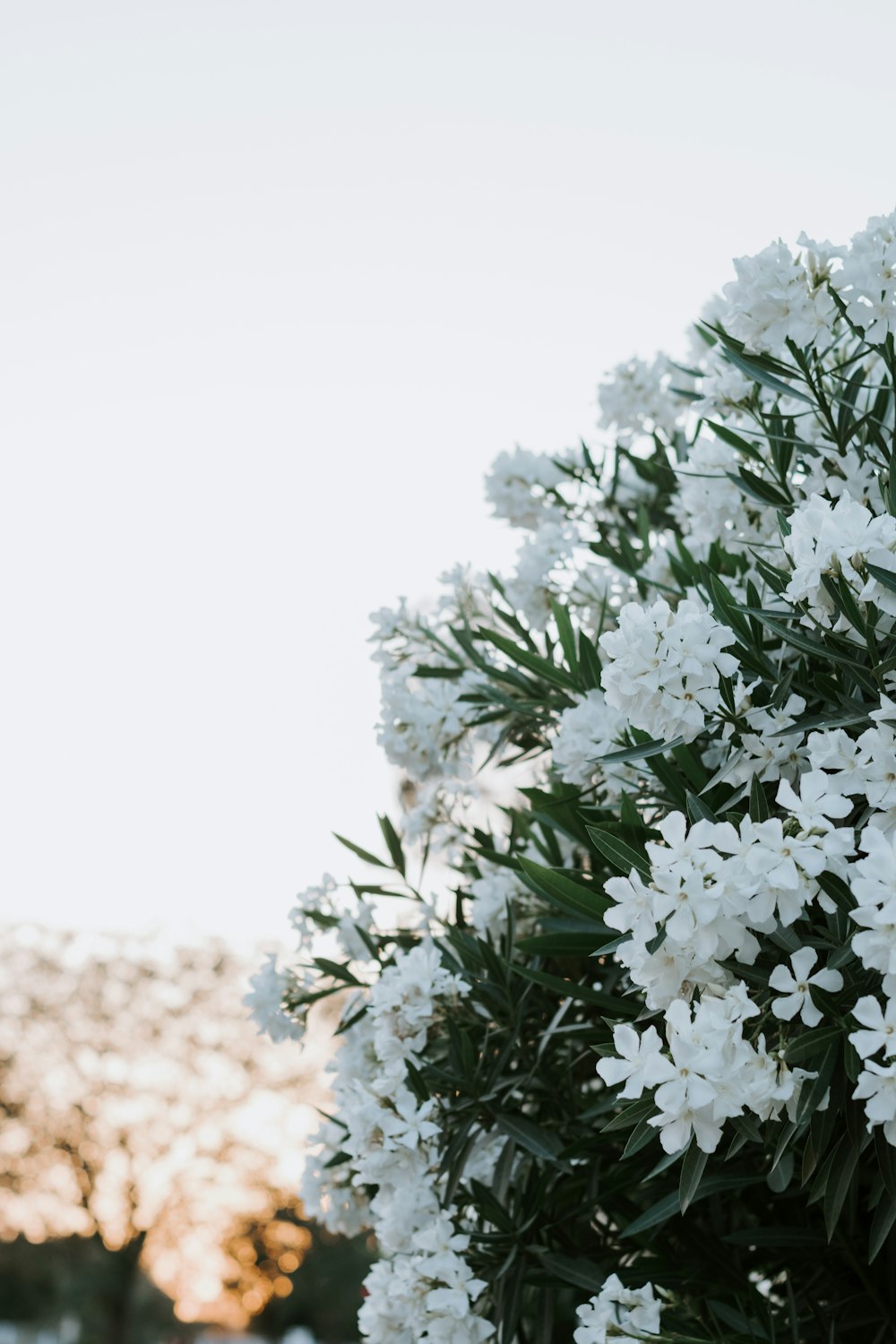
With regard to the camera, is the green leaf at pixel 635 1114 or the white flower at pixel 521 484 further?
the white flower at pixel 521 484

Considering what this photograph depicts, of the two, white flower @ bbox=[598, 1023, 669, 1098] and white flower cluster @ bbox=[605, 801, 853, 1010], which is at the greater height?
white flower cluster @ bbox=[605, 801, 853, 1010]

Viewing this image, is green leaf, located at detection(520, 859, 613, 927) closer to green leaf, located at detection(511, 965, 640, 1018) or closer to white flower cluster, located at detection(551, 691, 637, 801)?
green leaf, located at detection(511, 965, 640, 1018)

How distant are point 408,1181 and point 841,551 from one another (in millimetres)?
1332

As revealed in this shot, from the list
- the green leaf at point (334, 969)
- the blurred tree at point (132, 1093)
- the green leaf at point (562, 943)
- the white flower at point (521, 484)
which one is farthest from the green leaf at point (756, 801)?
the blurred tree at point (132, 1093)

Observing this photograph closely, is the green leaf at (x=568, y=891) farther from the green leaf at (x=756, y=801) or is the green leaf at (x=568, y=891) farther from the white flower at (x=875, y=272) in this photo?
the white flower at (x=875, y=272)

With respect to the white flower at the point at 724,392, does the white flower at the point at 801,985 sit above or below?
below

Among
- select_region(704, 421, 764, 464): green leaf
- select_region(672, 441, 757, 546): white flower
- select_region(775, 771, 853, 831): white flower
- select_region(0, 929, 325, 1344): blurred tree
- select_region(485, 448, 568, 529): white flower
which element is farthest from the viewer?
select_region(0, 929, 325, 1344): blurred tree

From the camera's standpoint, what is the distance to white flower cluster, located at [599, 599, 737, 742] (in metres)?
1.50

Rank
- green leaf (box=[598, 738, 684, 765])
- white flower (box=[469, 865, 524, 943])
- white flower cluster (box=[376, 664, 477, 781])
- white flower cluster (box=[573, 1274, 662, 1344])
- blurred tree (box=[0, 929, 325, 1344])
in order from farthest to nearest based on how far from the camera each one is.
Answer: blurred tree (box=[0, 929, 325, 1344]), white flower cluster (box=[376, 664, 477, 781]), white flower (box=[469, 865, 524, 943]), white flower cluster (box=[573, 1274, 662, 1344]), green leaf (box=[598, 738, 684, 765])

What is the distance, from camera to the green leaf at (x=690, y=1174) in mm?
1394

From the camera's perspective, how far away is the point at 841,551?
4.86ft

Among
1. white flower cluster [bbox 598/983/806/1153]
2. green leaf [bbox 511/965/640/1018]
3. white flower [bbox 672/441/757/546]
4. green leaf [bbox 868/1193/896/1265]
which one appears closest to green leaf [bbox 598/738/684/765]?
white flower cluster [bbox 598/983/806/1153]

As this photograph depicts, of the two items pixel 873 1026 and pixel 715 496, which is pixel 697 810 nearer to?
pixel 873 1026

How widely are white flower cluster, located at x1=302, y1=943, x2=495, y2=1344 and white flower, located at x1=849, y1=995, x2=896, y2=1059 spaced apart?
961 mm
